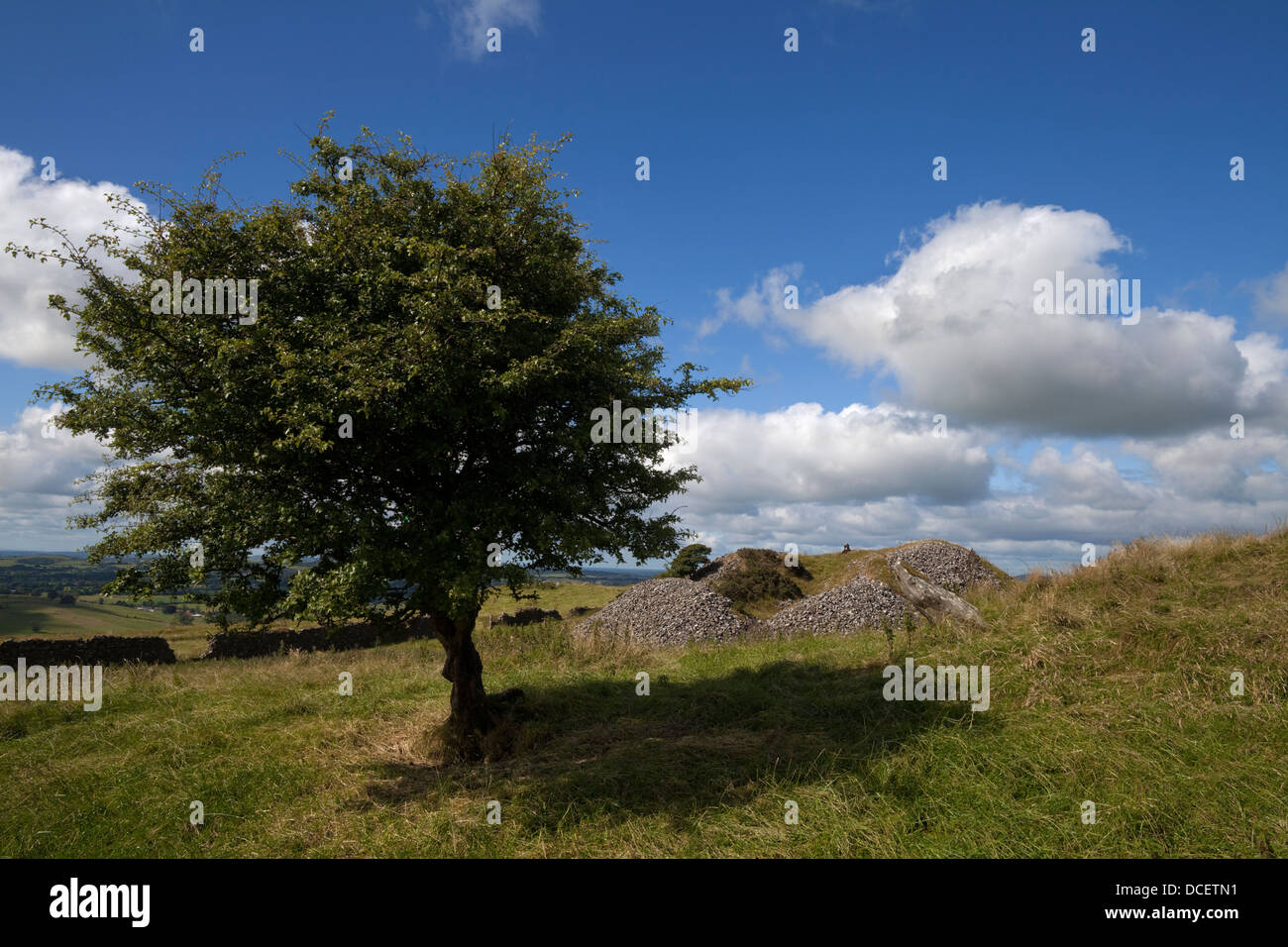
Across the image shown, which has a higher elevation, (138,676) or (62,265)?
(62,265)

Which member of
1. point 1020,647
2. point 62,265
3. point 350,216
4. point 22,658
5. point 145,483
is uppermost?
point 350,216

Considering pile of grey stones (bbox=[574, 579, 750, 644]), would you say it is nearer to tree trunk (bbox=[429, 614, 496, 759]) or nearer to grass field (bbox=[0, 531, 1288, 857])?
grass field (bbox=[0, 531, 1288, 857])

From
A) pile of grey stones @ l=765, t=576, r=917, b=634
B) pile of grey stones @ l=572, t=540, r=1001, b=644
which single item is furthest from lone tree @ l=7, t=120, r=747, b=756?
pile of grey stones @ l=765, t=576, r=917, b=634

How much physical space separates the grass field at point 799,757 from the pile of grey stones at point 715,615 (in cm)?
701

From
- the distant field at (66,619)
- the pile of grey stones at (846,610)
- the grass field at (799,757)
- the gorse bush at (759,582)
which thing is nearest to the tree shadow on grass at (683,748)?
the grass field at (799,757)

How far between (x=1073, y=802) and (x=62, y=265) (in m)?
14.9

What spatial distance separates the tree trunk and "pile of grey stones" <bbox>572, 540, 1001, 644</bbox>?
8.64 m

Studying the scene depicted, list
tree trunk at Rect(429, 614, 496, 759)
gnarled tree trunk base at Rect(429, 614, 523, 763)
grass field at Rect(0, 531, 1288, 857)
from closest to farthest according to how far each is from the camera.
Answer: grass field at Rect(0, 531, 1288, 857)
gnarled tree trunk base at Rect(429, 614, 523, 763)
tree trunk at Rect(429, 614, 496, 759)

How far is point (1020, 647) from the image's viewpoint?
11719mm

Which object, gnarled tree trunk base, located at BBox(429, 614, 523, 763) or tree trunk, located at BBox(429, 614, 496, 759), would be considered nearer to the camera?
gnarled tree trunk base, located at BBox(429, 614, 523, 763)

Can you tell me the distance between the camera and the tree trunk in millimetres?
11594

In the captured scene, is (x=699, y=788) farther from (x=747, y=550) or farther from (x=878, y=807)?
(x=747, y=550)

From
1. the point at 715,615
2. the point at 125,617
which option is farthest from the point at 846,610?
the point at 125,617
